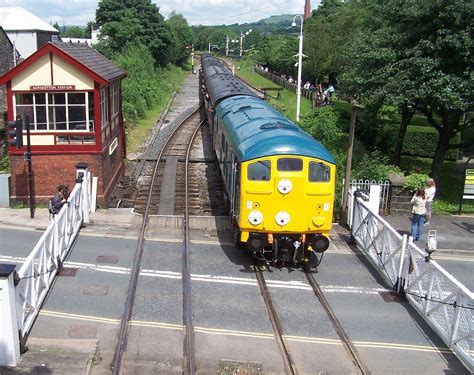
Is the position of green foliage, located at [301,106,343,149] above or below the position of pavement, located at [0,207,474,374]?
above

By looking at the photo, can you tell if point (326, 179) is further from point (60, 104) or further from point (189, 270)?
point (60, 104)

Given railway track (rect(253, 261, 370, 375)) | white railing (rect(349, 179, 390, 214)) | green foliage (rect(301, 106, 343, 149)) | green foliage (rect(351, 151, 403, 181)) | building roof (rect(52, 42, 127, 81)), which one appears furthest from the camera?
green foliage (rect(301, 106, 343, 149))

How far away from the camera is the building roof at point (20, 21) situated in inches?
1965

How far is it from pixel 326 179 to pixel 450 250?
4.24 meters

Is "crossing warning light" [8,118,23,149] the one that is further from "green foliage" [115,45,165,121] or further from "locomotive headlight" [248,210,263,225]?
"green foliage" [115,45,165,121]

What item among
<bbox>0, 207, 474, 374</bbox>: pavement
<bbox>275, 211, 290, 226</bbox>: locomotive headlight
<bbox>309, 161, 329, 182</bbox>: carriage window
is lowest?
<bbox>0, 207, 474, 374</bbox>: pavement

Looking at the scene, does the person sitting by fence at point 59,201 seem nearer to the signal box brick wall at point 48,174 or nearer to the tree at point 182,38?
the signal box brick wall at point 48,174

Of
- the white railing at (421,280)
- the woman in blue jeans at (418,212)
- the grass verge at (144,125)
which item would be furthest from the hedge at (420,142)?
the white railing at (421,280)

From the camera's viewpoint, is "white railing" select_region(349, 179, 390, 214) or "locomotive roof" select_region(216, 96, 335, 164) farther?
"white railing" select_region(349, 179, 390, 214)

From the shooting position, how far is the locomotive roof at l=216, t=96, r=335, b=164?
11.4m

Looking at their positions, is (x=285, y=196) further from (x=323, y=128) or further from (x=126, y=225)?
(x=323, y=128)

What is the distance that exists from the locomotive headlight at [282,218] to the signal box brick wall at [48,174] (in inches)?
282

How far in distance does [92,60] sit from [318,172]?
10.0 meters

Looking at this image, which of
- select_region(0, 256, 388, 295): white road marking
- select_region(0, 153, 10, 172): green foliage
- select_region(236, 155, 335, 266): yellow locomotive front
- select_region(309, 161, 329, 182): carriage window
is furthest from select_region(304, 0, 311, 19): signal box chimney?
select_region(0, 256, 388, 295): white road marking
